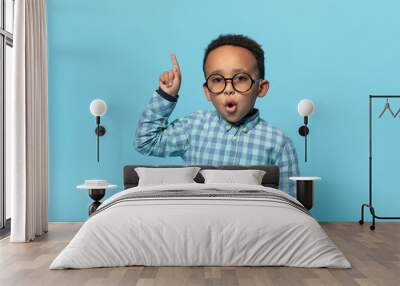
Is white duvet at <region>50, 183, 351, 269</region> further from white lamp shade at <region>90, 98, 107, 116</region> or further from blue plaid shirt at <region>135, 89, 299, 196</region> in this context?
white lamp shade at <region>90, 98, 107, 116</region>

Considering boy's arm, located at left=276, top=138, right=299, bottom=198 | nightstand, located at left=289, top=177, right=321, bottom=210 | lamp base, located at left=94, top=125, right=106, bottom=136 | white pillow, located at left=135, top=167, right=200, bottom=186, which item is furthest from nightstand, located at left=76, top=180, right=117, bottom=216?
nightstand, located at left=289, top=177, right=321, bottom=210

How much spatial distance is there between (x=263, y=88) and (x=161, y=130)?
1.35 m

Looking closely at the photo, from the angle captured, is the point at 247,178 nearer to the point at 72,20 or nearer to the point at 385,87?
the point at 385,87

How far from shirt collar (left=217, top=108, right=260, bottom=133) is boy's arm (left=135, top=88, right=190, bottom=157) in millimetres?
455

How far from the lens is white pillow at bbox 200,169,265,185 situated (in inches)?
250

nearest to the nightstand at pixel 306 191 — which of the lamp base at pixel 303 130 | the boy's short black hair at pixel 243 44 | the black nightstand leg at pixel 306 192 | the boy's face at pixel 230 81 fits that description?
the black nightstand leg at pixel 306 192

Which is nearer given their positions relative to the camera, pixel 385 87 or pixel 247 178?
pixel 247 178

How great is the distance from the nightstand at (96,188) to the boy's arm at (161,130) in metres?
0.70

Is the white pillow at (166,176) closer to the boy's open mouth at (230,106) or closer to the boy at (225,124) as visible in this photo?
the boy at (225,124)

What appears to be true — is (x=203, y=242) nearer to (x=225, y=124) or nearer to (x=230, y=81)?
(x=225, y=124)

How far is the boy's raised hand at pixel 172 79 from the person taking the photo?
7.10m

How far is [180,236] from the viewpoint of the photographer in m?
4.45

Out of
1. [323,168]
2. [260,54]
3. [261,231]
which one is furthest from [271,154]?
[261,231]

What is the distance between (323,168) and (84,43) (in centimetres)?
333
